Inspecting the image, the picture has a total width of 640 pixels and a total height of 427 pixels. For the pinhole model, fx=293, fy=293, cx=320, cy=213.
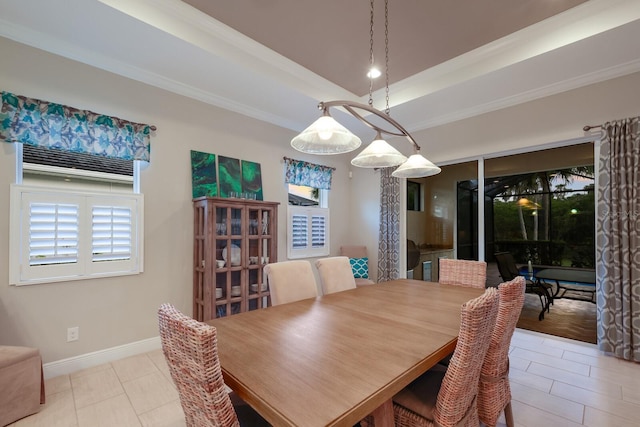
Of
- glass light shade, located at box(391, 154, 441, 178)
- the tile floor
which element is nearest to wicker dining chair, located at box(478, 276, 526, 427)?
the tile floor

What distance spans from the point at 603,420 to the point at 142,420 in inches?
119

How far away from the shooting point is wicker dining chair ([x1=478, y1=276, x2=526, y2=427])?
1.47 m

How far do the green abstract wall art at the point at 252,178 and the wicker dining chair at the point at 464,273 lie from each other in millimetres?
2380

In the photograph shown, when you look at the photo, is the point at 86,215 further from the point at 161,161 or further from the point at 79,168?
the point at 161,161

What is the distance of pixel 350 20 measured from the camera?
2547mm

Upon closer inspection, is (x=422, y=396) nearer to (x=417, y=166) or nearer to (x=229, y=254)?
(x=417, y=166)

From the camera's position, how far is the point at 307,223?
449 centimetres

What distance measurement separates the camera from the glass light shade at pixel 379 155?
212 cm

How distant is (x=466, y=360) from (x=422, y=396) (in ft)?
1.38

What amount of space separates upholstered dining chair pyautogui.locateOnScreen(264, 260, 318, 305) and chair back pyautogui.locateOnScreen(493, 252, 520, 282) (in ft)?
8.97

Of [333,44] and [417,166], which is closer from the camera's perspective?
[417,166]

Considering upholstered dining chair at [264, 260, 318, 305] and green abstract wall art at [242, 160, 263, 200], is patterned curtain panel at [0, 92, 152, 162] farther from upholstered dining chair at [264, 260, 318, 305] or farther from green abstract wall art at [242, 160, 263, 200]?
upholstered dining chair at [264, 260, 318, 305]

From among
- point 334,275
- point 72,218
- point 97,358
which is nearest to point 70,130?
point 72,218

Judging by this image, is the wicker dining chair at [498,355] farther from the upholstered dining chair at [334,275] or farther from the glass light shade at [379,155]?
A: the upholstered dining chair at [334,275]
